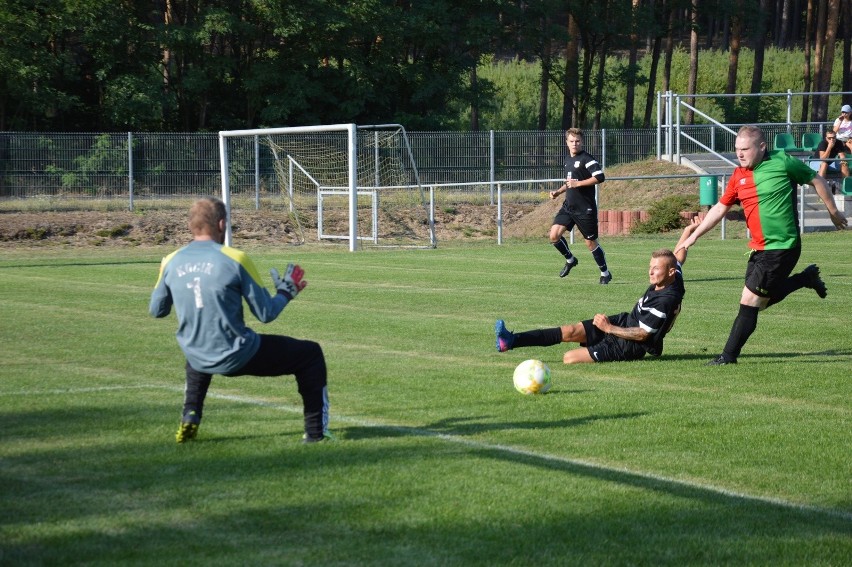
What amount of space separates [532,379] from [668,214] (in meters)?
23.3

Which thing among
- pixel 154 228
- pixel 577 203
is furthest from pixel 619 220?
pixel 577 203

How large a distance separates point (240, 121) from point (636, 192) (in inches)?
669

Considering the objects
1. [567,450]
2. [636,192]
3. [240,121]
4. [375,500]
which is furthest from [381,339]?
[240,121]

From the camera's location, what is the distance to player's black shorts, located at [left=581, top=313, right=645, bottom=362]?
9992mm

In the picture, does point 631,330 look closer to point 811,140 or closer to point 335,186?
point 335,186

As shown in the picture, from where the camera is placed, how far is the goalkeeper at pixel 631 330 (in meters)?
9.80

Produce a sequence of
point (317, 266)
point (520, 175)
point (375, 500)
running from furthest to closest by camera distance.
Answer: point (520, 175) < point (317, 266) < point (375, 500)

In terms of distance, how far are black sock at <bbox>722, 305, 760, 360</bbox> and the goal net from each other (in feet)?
→ 67.8

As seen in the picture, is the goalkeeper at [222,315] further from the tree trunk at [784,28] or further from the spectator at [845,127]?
the tree trunk at [784,28]

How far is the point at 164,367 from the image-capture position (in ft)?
32.1

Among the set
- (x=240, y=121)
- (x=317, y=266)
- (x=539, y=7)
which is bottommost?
(x=317, y=266)

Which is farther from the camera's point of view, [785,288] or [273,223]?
[273,223]

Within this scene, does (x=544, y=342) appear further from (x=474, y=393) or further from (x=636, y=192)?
(x=636, y=192)

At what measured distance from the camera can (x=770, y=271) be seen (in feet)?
32.3
